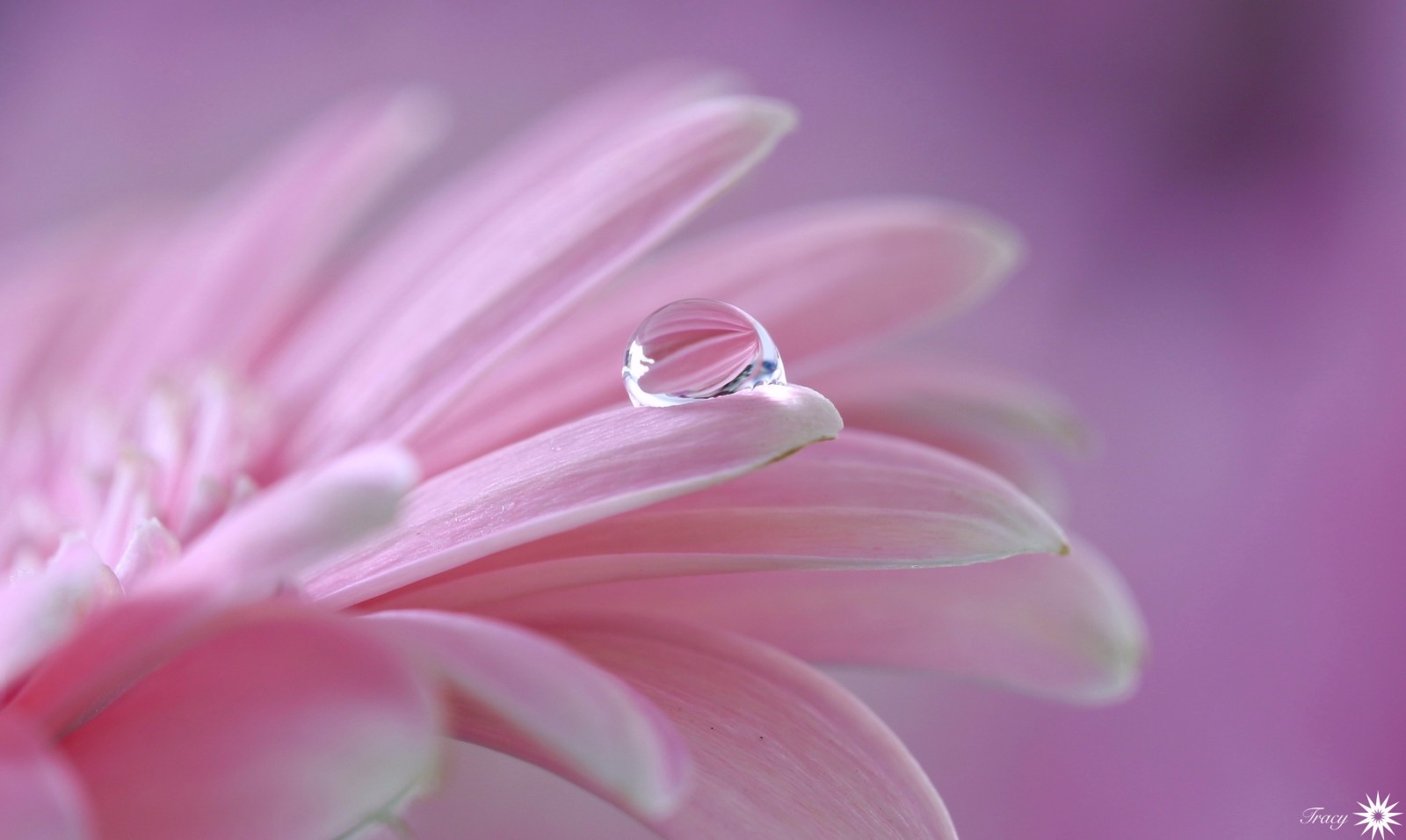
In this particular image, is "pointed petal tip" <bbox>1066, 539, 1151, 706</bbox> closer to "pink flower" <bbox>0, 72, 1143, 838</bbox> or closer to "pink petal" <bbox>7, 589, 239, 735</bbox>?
"pink flower" <bbox>0, 72, 1143, 838</bbox>

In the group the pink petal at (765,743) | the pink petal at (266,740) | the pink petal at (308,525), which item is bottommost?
the pink petal at (765,743)

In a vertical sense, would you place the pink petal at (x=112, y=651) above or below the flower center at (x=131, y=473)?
above

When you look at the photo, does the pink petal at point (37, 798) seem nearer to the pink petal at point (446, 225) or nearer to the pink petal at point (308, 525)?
the pink petal at point (308, 525)

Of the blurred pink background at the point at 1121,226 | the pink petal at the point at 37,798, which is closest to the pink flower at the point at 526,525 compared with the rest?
the pink petal at the point at 37,798

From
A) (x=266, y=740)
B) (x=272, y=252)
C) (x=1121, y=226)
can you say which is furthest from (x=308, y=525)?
(x=1121, y=226)

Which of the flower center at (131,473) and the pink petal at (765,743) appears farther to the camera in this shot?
the flower center at (131,473)

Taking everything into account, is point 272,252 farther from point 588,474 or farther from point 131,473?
point 588,474

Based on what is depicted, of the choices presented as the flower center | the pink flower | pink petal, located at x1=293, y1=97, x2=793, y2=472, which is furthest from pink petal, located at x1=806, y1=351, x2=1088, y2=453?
the flower center
